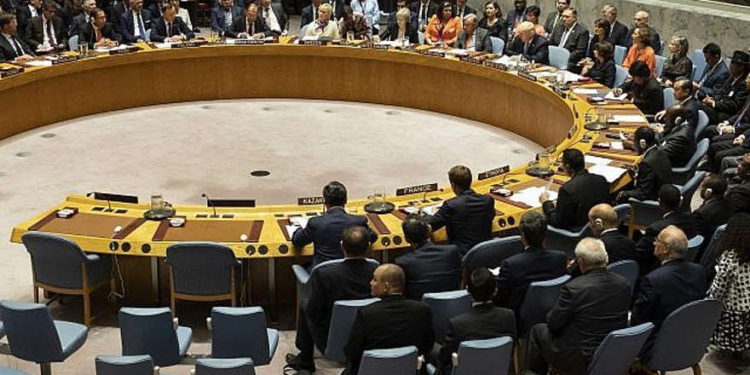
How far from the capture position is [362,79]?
14.6m

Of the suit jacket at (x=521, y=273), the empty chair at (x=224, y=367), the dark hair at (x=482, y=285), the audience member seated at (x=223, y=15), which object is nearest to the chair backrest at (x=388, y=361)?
the dark hair at (x=482, y=285)

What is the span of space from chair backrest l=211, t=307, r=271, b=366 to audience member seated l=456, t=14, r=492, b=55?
8.87m

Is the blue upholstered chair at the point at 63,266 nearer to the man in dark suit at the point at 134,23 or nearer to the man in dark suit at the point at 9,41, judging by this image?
the man in dark suit at the point at 9,41

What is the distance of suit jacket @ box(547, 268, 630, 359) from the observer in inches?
225

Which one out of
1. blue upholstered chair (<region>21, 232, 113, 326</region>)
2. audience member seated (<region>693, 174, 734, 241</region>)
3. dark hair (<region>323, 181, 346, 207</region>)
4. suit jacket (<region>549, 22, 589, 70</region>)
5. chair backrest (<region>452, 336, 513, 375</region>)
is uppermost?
suit jacket (<region>549, 22, 589, 70</region>)

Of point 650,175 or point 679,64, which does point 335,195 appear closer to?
point 650,175

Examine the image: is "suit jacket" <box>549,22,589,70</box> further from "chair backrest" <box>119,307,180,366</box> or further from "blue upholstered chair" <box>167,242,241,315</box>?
"chair backrest" <box>119,307,180,366</box>

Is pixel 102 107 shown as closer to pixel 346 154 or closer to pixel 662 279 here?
pixel 346 154

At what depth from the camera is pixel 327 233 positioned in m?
6.90

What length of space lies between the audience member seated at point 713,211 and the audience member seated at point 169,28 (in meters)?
9.05

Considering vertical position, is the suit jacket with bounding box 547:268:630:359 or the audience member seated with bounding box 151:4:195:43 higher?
the audience member seated with bounding box 151:4:195:43

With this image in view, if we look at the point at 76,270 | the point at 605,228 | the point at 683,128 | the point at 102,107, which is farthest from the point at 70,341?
the point at 102,107

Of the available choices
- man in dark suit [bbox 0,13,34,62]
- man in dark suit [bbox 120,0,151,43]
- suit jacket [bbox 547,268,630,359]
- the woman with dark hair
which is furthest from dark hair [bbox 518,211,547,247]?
man in dark suit [bbox 120,0,151,43]

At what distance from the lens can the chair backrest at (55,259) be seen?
276 inches
